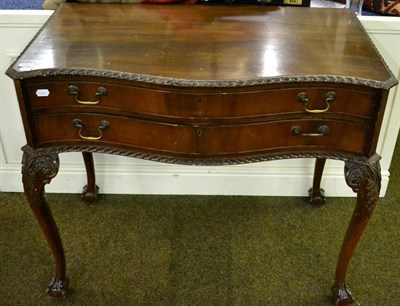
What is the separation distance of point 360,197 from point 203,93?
0.52m

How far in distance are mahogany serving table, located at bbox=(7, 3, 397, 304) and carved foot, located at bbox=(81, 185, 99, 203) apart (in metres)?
0.53

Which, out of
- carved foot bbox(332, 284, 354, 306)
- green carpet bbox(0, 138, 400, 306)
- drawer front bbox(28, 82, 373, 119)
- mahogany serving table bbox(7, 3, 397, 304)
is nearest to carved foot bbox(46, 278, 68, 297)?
green carpet bbox(0, 138, 400, 306)

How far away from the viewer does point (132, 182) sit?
194 centimetres

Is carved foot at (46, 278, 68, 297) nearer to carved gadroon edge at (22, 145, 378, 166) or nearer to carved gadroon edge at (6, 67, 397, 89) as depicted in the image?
carved gadroon edge at (22, 145, 378, 166)

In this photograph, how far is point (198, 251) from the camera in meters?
1.73

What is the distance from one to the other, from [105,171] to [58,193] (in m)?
Answer: 0.22

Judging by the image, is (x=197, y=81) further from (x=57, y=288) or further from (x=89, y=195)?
(x=89, y=195)

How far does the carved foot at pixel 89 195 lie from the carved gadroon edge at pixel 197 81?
0.83 metres

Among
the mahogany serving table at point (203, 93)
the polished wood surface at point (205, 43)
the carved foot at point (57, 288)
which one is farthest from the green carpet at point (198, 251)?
the polished wood surface at point (205, 43)

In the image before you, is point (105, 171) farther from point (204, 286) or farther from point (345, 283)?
point (345, 283)

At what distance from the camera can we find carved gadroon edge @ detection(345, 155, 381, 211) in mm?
1256

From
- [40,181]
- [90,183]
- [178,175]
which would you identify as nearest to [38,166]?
[40,181]

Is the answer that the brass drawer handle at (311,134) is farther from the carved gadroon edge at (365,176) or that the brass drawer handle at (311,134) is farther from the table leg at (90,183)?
the table leg at (90,183)

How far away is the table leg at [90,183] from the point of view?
5.97 feet
